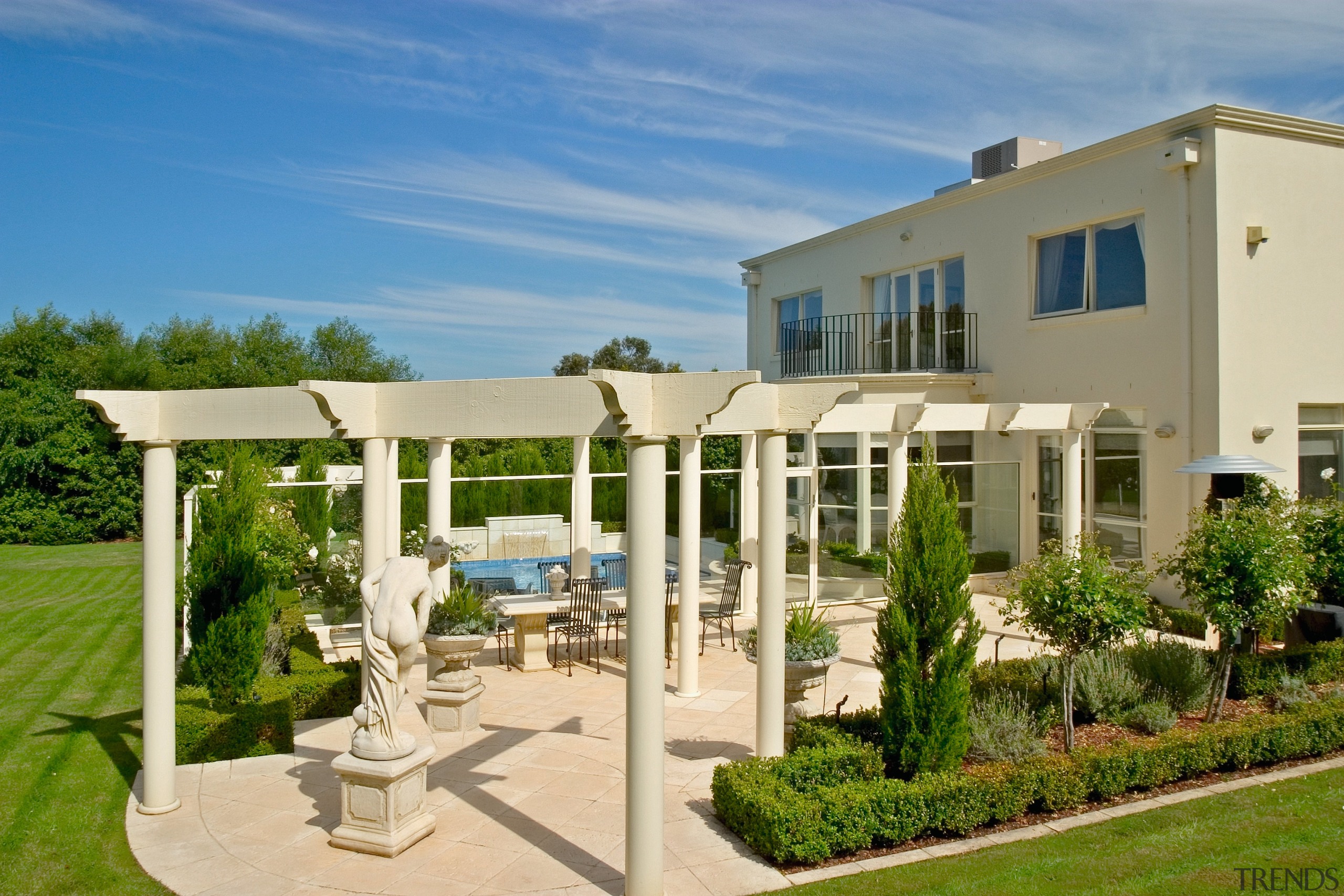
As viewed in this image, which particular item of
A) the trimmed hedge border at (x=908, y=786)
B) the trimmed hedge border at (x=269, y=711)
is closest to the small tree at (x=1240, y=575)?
the trimmed hedge border at (x=908, y=786)

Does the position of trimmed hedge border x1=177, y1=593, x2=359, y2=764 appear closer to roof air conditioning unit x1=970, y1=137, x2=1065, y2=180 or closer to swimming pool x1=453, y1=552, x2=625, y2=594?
swimming pool x1=453, y1=552, x2=625, y2=594

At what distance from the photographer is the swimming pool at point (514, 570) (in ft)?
49.0

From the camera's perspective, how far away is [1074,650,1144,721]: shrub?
7.82 metres

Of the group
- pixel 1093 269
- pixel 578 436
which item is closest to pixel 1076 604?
pixel 578 436

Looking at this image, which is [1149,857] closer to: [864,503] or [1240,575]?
[1240,575]

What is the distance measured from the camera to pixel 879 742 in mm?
6863

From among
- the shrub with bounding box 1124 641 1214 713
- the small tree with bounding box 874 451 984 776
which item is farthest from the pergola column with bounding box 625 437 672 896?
the shrub with bounding box 1124 641 1214 713

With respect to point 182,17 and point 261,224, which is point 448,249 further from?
point 182,17

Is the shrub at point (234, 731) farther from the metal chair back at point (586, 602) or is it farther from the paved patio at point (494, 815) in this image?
the metal chair back at point (586, 602)

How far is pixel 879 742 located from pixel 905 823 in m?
1.01

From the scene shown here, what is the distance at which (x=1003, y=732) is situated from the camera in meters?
6.91

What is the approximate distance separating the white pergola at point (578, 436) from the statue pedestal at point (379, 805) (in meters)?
1.48

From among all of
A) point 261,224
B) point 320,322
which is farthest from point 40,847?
point 320,322

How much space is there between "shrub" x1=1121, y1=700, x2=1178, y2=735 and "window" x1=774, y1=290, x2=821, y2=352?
12.8 metres
